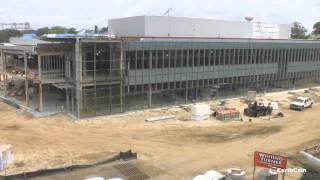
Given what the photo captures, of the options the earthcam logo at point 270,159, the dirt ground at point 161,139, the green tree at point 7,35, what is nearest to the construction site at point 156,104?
the dirt ground at point 161,139

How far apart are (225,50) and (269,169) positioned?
27.5m

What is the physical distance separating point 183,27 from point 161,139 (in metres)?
22.0

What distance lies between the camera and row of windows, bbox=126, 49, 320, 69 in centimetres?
4000

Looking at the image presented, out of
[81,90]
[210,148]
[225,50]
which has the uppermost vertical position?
[225,50]

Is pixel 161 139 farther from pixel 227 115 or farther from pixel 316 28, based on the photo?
pixel 316 28

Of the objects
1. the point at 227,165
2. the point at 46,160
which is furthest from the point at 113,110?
the point at 227,165

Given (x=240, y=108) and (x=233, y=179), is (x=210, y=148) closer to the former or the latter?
(x=233, y=179)

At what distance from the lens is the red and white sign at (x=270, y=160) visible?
765 inches

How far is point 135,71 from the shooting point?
3969 cm

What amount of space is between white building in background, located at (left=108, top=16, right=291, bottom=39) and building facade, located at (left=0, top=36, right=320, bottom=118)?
513 centimetres

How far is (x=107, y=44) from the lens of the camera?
38469 millimetres

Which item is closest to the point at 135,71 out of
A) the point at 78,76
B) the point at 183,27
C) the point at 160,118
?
the point at 160,118

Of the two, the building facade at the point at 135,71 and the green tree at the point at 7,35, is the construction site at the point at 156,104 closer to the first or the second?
the building facade at the point at 135,71

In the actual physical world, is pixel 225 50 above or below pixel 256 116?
above
